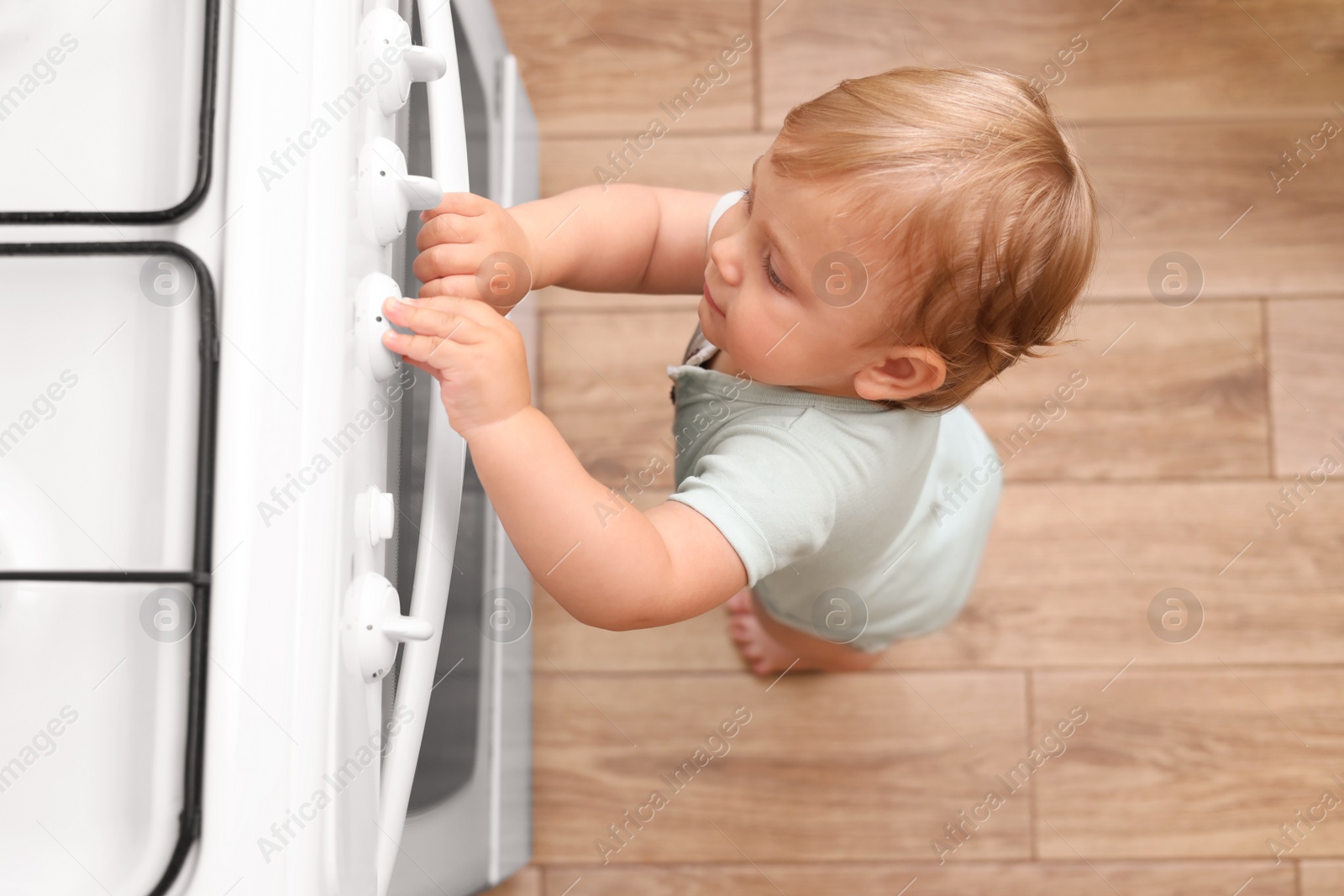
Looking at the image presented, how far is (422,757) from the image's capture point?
576mm

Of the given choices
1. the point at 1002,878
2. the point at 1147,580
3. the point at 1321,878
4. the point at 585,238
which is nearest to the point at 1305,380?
the point at 1147,580

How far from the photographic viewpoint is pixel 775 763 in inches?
40.8

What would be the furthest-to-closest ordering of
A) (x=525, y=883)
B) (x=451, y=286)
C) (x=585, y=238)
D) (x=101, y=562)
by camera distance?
(x=525, y=883), (x=585, y=238), (x=451, y=286), (x=101, y=562)

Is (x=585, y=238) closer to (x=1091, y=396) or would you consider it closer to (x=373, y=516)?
(x=373, y=516)

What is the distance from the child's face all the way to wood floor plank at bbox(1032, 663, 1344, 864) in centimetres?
67

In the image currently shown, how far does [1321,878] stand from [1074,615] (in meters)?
0.41

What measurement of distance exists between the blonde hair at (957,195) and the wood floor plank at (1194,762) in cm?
66

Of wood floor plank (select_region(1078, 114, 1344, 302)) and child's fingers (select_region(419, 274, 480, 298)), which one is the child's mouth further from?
wood floor plank (select_region(1078, 114, 1344, 302))

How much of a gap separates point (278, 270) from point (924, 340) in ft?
1.17

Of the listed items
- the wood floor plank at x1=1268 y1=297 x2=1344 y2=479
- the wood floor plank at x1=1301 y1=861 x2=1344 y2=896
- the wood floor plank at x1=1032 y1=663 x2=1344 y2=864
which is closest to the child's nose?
the wood floor plank at x1=1032 y1=663 x2=1344 y2=864

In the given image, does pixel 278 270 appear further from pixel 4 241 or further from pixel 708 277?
pixel 708 277

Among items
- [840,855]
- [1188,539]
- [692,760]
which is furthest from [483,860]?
[1188,539]

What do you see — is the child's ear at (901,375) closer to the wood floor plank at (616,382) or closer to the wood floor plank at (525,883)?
the wood floor plank at (616,382)

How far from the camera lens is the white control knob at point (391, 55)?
16.9 inches
